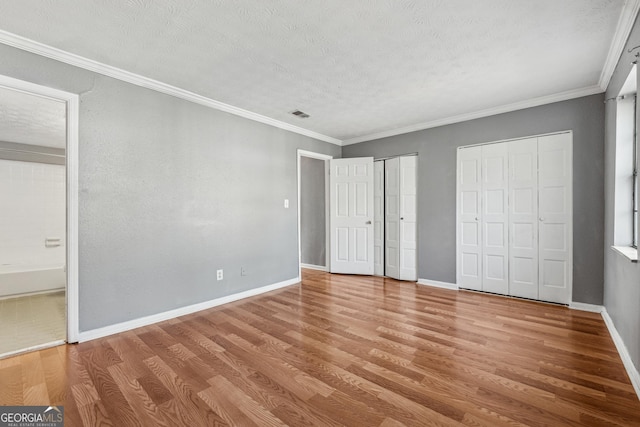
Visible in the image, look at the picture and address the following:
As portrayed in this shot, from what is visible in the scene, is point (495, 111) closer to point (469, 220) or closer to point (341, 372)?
point (469, 220)

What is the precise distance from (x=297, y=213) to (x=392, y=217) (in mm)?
1677

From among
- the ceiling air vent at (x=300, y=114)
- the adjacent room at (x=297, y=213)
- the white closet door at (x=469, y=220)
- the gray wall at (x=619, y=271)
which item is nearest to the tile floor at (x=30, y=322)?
the adjacent room at (x=297, y=213)

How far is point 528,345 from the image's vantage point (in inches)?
96.7

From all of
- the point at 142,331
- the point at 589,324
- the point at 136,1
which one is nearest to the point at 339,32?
the point at 136,1

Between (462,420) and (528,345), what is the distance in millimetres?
1352

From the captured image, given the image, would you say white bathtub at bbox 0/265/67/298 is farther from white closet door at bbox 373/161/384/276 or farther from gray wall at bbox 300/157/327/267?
white closet door at bbox 373/161/384/276

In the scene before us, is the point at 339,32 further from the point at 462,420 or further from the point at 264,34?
the point at 462,420

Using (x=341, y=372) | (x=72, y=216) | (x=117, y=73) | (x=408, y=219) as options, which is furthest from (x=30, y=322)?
(x=408, y=219)

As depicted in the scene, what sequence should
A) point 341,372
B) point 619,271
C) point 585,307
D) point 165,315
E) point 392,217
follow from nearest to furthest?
point 341,372, point 619,271, point 165,315, point 585,307, point 392,217

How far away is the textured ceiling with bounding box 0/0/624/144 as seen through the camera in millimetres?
1966

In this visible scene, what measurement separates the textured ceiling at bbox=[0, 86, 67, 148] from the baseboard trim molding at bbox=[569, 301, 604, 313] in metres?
6.18

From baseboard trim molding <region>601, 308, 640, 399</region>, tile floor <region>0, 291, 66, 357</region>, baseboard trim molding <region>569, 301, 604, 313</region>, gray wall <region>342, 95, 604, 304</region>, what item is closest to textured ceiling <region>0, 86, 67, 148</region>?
tile floor <region>0, 291, 66, 357</region>

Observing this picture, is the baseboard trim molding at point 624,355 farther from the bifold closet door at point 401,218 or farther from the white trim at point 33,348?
the white trim at point 33,348

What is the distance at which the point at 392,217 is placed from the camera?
197 inches
